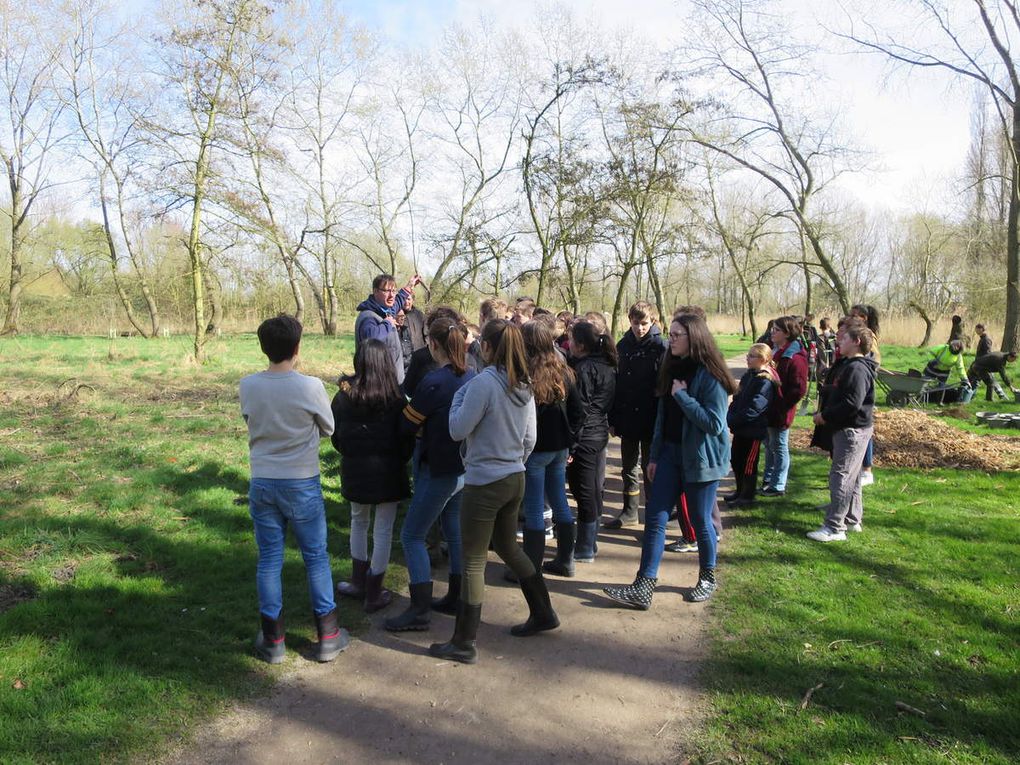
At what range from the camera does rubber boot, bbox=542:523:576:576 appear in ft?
15.8

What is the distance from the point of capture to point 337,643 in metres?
3.72

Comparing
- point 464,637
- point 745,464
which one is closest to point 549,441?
point 464,637

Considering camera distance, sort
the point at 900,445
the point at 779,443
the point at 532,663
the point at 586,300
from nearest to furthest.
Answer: the point at 532,663, the point at 779,443, the point at 900,445, the point at 586,300

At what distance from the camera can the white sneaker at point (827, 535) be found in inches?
216

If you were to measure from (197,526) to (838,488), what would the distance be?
5578 millimetres

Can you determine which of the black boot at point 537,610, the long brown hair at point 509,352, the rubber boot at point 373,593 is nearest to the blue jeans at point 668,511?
the black boot at point 537,610

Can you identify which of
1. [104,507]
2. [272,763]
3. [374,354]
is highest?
[374,354]

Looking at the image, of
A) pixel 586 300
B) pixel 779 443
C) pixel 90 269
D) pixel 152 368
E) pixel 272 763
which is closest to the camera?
pixel 272 763

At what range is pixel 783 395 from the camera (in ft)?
22.1

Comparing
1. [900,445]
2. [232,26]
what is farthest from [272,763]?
[232,26]

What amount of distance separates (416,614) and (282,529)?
3.56 ft

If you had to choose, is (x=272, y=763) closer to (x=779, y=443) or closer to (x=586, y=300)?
(x=779, y=443)

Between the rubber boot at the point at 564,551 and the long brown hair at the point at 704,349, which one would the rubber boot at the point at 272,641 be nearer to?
the rubber boot at the point at 564,551

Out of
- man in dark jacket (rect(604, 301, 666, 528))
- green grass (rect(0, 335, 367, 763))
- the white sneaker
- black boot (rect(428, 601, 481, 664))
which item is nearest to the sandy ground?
black boot (rect(428, 601, 481, 664))
